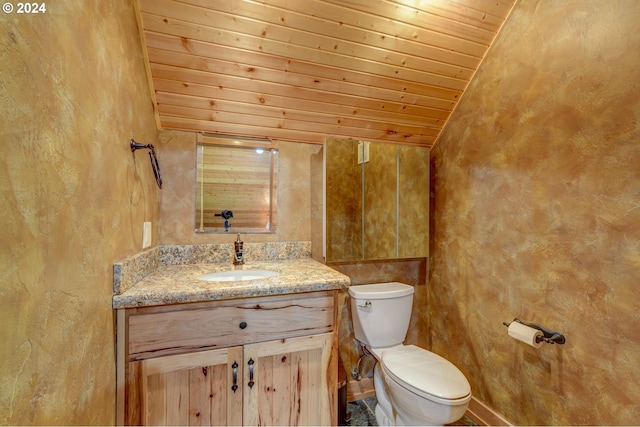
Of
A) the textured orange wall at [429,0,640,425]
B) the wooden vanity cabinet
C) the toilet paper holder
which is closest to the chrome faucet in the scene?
the wooden vanity cabinet

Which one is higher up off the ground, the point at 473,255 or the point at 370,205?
the point at 370,205

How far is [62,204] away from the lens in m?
0.70

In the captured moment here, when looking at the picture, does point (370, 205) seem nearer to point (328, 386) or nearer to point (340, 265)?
point (340, 265)

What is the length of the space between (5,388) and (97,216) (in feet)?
1.60

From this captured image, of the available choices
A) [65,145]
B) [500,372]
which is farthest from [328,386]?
[65,145]

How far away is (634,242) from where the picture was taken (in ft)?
3.33

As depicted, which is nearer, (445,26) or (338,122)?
(445,26)

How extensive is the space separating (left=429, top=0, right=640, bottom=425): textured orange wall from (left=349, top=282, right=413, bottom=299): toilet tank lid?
38cm

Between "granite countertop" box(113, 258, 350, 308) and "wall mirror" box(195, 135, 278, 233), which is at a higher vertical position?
"wall mirror" box(195, 135, 278, 233)

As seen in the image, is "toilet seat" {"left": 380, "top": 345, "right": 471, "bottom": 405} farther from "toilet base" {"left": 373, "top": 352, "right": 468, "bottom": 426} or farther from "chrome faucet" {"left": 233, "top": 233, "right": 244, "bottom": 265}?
"chrome faucet" {"left": 233, "top": 233, "right": 244, "bottom": 265}

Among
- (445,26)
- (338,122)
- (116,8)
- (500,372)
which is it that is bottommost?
(500,372)

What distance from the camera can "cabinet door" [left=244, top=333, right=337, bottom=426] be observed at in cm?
117

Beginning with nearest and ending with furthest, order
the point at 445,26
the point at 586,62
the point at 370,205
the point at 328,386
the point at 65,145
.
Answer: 1. the point at 65,145
2. the point at 586,62
3. the point at 328,386
4. the point at 445,26
5. the point at 370,205

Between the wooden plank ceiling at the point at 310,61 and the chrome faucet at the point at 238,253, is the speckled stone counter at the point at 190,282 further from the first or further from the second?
the wooden plank ceiling at the point at 310,61
